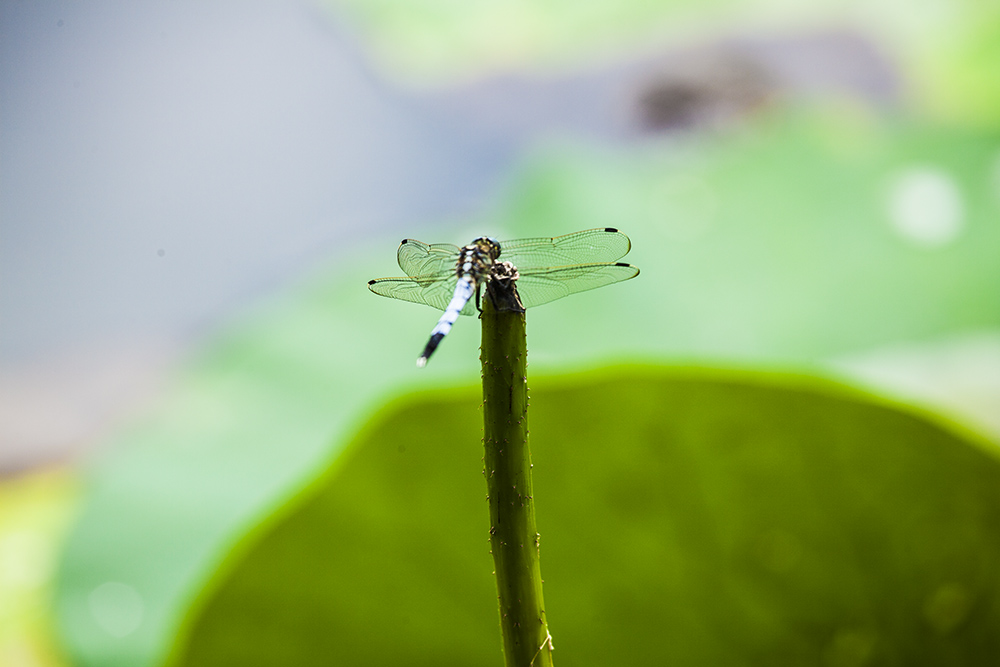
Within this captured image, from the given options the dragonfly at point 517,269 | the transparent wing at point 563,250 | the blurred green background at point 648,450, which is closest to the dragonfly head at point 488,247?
the dragonfly at point 517,269

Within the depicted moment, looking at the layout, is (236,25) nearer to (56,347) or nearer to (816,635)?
(56,347)

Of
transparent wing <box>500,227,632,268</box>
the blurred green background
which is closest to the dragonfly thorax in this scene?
transparent wing <box>500,227,632,268</box>

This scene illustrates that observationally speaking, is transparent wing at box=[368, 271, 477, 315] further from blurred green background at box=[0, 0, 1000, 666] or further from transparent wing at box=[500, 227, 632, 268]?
blurred green background at box=[0, 0, 1000, 666]

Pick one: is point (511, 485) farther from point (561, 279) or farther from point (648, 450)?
point (648, 450)

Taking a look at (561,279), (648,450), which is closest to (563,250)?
(561,279)

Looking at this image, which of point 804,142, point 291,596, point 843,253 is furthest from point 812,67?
A: point 291,596

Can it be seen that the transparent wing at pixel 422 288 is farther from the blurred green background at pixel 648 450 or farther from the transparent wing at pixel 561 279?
the blurred green background at pixel 648 450
